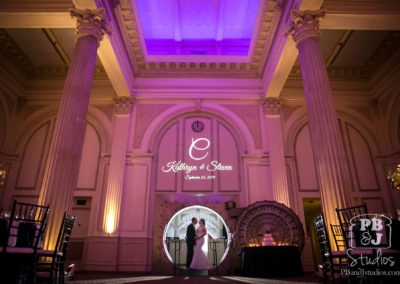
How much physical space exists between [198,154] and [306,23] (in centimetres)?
471

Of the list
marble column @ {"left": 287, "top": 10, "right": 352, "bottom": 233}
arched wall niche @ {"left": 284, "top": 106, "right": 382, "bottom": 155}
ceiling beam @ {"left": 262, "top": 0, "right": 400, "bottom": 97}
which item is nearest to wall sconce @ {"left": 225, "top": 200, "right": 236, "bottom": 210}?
arched wall niche @ {"left": 284, "top": 106, "right": 382, "bottom": 155}

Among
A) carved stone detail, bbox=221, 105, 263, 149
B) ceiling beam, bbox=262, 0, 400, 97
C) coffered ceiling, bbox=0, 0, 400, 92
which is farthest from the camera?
carved stone detail, bbox=221, 105, 263, 149

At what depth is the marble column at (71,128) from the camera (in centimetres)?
457

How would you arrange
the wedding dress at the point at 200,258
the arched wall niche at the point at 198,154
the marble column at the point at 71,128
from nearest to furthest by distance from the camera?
1. the marble column at the point at 71,128
2. the wedding dress at the point at 200,258
3. the arched wall niche at the point at 198,154

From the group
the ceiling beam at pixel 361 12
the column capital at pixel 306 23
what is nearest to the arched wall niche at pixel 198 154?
the column capital at pixel 306 23

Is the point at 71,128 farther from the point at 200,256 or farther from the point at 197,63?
the point at 197,63

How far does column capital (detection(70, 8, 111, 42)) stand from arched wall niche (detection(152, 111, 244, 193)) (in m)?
3.83

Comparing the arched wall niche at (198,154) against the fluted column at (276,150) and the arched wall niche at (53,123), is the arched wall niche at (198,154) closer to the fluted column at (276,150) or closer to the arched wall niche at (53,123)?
the fluted column at (276,150)

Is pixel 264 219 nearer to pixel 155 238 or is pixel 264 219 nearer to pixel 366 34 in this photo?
pixel 155 238

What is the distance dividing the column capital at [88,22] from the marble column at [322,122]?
4.30 metres

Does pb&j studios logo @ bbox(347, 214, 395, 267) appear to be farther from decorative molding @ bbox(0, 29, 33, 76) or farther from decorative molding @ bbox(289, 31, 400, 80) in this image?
decorative molding @ bbox(0, 29, 33, 76)

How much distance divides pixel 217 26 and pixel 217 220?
21.3 ft

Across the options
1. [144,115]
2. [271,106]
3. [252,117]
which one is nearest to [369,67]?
[271,106]

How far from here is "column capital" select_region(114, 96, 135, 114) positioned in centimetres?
909
